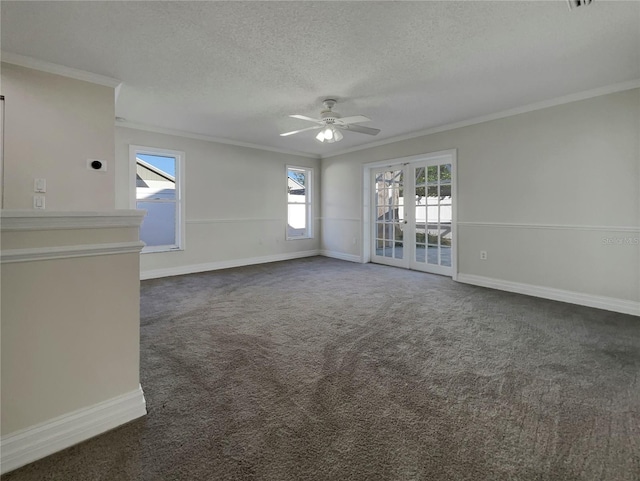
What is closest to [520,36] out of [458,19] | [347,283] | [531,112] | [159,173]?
[458,19]

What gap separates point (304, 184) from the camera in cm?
709

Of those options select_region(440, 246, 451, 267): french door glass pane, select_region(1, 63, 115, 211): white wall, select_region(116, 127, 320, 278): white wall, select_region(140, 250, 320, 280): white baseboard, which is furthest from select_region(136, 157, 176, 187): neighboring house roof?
select_region(440, 246, 451, 267): french door glass pane

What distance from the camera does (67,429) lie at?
139 centimetres

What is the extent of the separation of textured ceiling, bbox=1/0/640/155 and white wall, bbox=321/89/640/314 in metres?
0.38

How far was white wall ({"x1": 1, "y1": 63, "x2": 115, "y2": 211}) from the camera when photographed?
9.16ft

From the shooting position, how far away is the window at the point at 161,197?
500 centimetres

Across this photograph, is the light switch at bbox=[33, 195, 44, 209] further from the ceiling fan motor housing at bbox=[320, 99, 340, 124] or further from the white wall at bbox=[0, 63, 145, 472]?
the ceiling fan motor housing at bbox=[320, 99, 340, 124]

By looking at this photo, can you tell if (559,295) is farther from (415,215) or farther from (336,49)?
(336,49)

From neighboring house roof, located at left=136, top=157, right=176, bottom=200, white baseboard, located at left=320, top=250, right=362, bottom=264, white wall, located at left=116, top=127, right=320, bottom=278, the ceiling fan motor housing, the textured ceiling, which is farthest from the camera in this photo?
white baseboard, located at left=320, top=250, right=362, bottom=264

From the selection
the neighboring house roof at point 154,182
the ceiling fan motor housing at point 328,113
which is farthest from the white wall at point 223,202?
the ceiling fan motor housing at point 328,113

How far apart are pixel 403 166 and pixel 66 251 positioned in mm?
5176

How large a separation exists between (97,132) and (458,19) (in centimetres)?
349

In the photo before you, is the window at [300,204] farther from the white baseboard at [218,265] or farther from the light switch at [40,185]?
the light switch at [40,185]

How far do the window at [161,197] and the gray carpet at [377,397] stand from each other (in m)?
2.24
